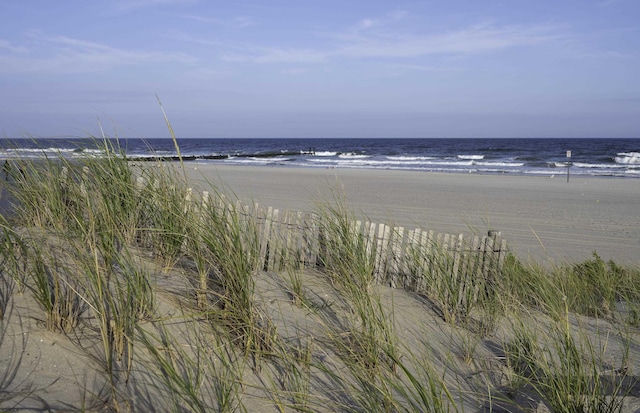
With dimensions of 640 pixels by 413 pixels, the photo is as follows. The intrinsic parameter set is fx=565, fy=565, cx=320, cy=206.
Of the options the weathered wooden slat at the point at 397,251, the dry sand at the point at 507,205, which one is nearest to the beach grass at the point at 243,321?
the weathered wooden slat at the point at 397,251

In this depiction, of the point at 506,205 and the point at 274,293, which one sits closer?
the point at 274,293

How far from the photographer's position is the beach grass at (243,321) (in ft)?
10.0

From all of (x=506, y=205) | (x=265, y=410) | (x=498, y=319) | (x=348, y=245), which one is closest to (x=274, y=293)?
(x=348, y=245)

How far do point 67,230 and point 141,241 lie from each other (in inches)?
28.8

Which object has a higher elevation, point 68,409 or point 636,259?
point 68,409

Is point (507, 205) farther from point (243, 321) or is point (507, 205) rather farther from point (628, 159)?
point (628, 159)

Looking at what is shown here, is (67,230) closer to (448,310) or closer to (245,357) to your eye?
(245,357)

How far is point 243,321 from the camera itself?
11.8 feet

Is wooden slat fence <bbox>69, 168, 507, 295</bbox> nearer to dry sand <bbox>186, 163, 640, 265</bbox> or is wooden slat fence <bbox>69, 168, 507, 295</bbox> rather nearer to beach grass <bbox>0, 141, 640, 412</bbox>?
Answer: beach grass <bbox>0, 141, 640, 412</bbox>

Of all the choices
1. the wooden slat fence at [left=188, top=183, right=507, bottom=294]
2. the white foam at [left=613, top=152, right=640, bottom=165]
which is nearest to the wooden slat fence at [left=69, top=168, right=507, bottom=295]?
the wooden slat fence at [left=188, top=183, right=507, bottom=294]

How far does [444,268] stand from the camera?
540cm

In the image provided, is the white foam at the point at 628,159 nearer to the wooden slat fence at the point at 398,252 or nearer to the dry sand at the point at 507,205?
the dry sand at the point at 507,205

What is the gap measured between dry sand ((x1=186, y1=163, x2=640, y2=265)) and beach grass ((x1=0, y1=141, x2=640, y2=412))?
126 centimetres

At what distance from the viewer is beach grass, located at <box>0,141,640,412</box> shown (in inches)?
120
